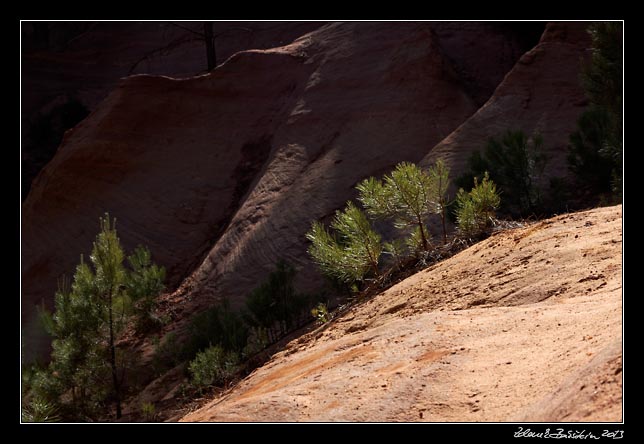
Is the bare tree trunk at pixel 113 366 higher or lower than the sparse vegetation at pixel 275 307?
lower

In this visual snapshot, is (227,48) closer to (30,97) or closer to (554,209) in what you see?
(30,97)

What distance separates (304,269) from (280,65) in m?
8.12

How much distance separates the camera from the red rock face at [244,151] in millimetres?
A: 17625

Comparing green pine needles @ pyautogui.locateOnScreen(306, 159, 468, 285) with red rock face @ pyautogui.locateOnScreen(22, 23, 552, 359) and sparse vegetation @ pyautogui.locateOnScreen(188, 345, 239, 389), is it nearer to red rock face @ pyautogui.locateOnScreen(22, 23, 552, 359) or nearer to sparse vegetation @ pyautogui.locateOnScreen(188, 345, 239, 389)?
sparse vegetation @ pyautogui.locateOnScreen(188, 345, 239, 389)

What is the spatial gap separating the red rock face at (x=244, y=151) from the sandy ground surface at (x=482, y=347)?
7884 mm

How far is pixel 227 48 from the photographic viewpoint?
32.3 m

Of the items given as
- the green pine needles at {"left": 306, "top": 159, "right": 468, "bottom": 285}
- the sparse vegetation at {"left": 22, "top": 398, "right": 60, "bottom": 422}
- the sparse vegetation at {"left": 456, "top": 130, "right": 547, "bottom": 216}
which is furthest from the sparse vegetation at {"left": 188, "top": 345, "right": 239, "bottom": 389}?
the sparse vegetation at {"left": 456, "top": 130, "right": 547, "bottom": 216}

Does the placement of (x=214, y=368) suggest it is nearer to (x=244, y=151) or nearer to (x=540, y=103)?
(x=540, y=103)

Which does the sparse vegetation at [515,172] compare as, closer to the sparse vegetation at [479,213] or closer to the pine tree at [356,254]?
the sparse vegetation at [479,213]

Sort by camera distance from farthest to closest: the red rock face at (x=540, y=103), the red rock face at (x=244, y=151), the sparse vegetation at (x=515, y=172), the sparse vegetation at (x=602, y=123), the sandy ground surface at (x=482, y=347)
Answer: the red rock face at (x=244, y=151) → the red rock face at (x=540, y=103) → the sparse vegetation at (x=515, y=172) → the sparse vegetation at (x=602, y=123) → the sandy ground surface at (x=482, y=347)

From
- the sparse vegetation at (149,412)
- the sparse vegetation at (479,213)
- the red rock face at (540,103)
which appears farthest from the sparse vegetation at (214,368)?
the red rock face at (540,103)

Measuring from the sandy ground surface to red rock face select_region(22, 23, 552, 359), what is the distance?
25.9 ft

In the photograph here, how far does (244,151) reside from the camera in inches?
849

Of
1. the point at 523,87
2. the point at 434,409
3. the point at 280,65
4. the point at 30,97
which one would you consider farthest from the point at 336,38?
the point at 434,409
